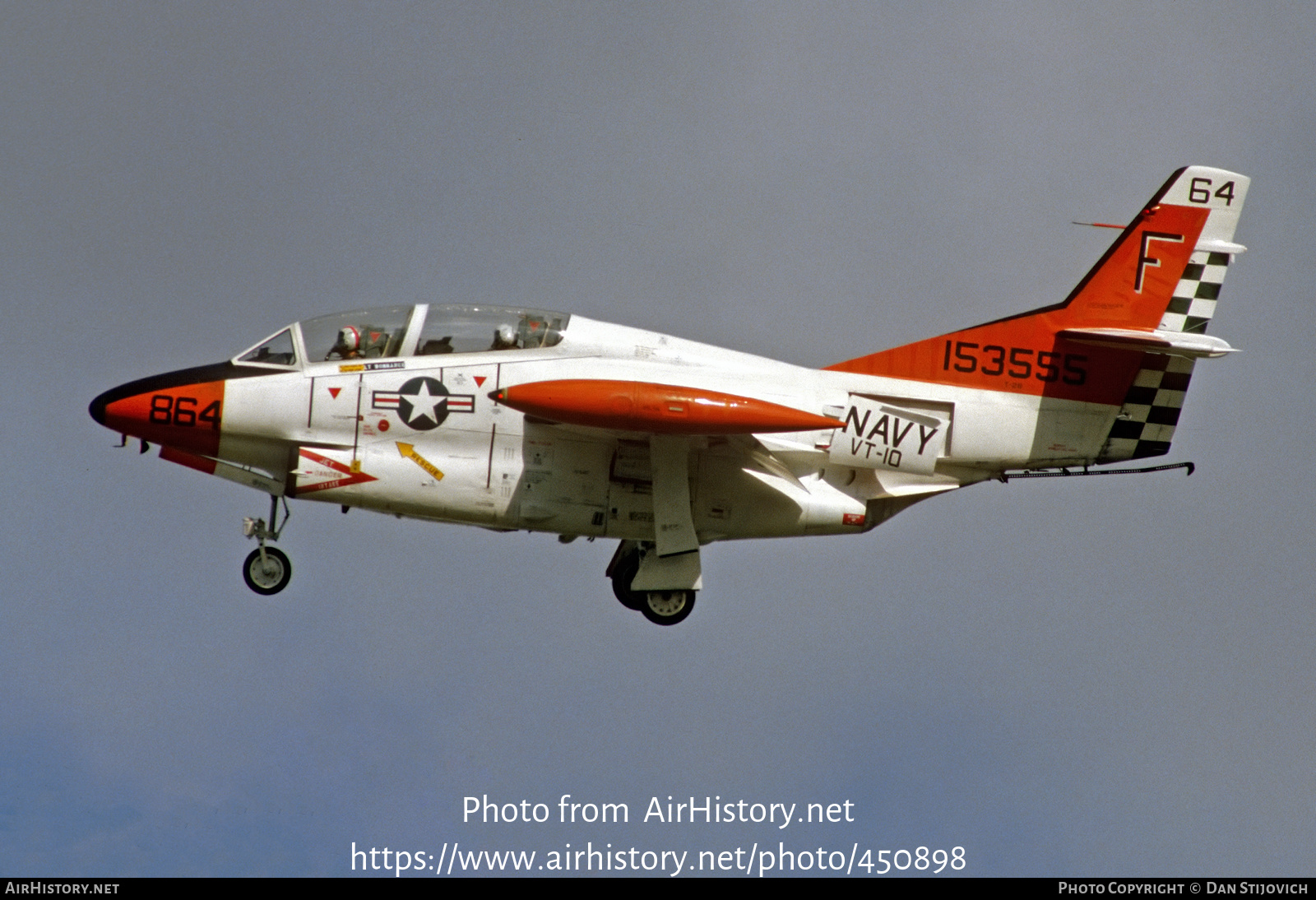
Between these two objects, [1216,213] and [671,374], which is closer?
[671,374]

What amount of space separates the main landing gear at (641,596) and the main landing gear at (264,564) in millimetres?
4483

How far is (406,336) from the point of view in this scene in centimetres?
2303

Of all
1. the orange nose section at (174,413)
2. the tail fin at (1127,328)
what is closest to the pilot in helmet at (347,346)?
the orange nose section at (174,413)

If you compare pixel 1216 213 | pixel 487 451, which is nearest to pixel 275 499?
pixel 487 451

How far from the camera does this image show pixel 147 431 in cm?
2284

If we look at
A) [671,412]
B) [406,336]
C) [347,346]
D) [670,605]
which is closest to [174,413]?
[347,346]

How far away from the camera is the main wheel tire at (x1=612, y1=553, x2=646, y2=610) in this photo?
24.7 metres

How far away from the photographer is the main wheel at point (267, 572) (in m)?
23.2

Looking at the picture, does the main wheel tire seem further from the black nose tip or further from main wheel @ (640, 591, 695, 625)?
the black nose tip

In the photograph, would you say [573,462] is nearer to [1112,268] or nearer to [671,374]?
[671,374]

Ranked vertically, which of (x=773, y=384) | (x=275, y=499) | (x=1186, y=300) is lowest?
(x=275, y=499)

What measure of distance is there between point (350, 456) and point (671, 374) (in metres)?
4.13

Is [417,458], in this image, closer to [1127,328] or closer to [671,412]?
[671,412]

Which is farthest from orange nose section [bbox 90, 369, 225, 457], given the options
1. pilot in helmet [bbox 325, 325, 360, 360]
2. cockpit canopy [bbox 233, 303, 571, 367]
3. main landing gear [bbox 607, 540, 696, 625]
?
main landing gear [bbox 607, 540, 696, 625]
